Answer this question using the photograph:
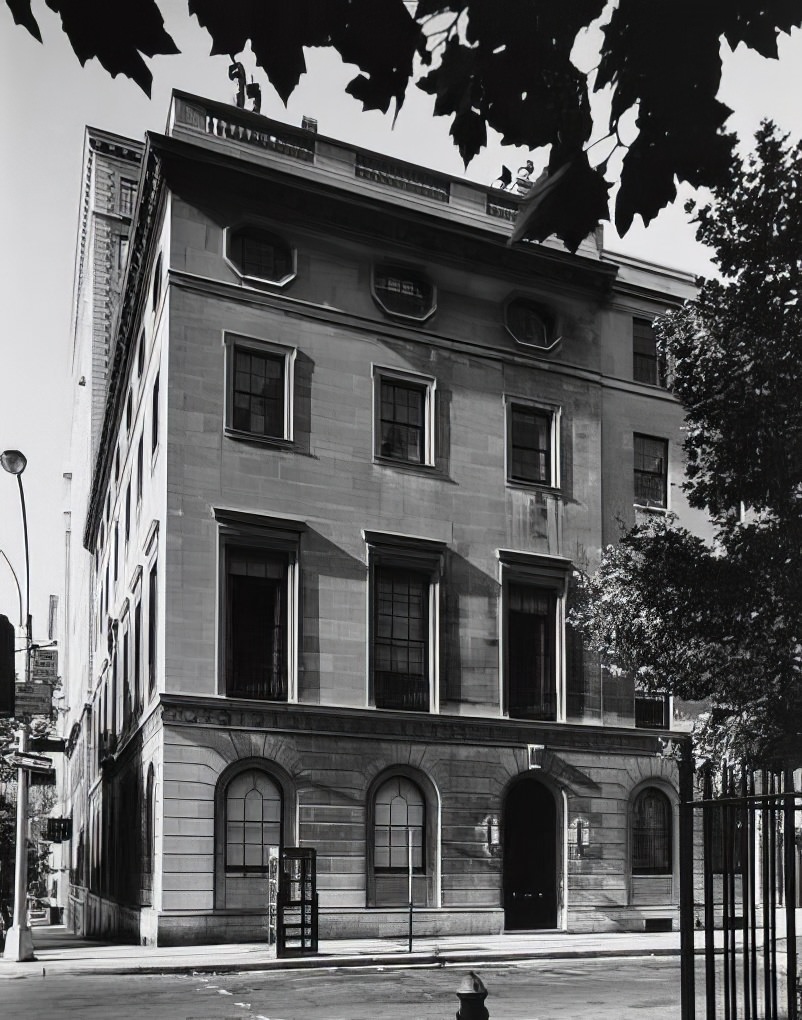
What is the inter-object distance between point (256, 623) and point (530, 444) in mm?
9679

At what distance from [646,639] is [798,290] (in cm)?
735

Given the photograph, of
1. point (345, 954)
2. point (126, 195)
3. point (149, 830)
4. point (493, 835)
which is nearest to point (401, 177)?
→ point (493, 835)

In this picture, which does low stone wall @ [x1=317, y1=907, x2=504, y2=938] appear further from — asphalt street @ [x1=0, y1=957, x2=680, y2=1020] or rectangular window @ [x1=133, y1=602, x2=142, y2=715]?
rectangular window @ [x1=133, y1=602, x2=142, y2=715]

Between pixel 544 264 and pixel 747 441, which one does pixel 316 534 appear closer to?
pixel 544 264

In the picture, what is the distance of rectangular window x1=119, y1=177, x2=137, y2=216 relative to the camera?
6372 cm

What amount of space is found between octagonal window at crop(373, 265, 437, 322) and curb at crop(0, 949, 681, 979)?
16.1 metres

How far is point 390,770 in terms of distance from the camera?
109 ft

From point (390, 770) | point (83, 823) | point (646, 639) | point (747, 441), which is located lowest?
point (83, 823)

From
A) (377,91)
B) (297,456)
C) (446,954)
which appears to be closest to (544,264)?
(297,456)

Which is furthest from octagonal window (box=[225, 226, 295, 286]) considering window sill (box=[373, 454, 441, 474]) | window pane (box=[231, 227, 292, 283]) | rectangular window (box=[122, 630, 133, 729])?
rectangular window (box=[122, 630, 133, 729])

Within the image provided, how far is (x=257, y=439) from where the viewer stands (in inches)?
1287

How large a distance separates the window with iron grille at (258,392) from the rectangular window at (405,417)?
8.74 ft

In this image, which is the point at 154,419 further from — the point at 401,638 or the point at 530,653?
the point at 530,653

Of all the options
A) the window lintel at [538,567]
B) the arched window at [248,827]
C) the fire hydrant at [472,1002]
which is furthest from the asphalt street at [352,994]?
the window lintel at [538,567]
